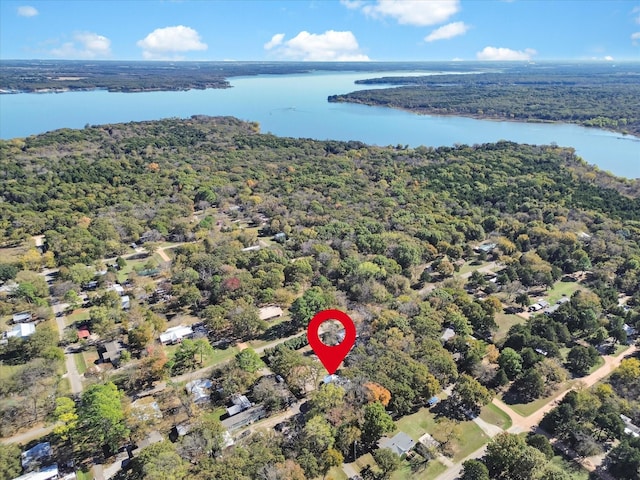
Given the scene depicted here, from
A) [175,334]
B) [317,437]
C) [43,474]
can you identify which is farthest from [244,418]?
[175,334]

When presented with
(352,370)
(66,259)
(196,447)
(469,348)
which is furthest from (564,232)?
(66,259)

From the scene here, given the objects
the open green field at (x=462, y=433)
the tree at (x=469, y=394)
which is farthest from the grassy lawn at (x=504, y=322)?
the open green field at (x=462, y=433)

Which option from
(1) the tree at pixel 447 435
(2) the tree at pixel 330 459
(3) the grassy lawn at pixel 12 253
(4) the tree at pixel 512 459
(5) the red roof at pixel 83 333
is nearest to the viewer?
(4) the tree at pixel 512 459

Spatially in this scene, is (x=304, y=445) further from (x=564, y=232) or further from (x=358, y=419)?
(x=564, y=232)

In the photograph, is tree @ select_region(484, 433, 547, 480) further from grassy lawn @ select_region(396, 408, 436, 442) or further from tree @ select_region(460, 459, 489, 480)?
grassy lawn @ select_region(396, 408, 436, 442)

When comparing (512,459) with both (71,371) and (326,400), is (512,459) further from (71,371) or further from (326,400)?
(71,371)

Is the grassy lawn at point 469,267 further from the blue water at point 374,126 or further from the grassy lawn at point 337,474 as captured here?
the blue water at point 374,126
